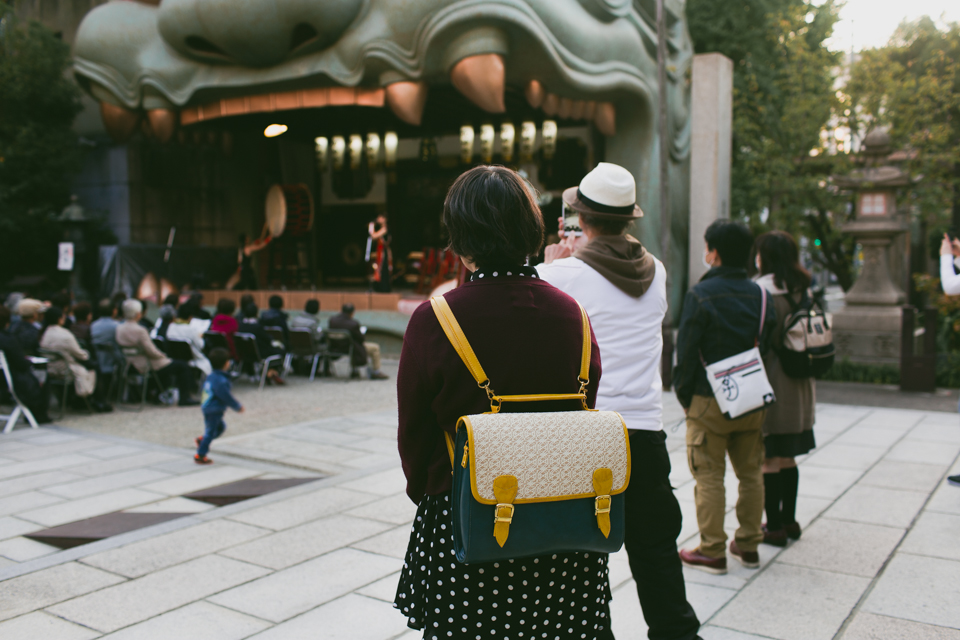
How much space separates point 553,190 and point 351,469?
534 inches

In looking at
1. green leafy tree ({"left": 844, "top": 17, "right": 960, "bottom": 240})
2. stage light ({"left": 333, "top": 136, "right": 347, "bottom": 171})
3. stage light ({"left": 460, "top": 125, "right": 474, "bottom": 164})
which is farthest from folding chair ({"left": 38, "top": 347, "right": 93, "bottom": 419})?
green leafy tree ({"left": 844, "top": 17, "right": 960, "bottom": 240})

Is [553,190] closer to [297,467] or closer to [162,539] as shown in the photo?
[297,467]

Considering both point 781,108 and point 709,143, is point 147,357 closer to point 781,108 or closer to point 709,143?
point 709,143

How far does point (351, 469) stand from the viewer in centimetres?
613

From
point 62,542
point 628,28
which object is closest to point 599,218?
point 62,542

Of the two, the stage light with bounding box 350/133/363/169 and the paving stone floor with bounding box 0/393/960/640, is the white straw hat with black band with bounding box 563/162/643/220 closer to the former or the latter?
the paving stone floor with bounding box 0/393/960/640

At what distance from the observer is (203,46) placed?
46.4ft

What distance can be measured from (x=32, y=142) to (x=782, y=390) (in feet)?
55.7

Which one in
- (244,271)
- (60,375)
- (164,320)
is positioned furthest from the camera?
(244,271)

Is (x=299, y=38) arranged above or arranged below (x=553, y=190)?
above

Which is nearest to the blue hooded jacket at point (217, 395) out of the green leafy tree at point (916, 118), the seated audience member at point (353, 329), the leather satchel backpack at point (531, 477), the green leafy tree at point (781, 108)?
the leather satchel backpack at point (531, 477)

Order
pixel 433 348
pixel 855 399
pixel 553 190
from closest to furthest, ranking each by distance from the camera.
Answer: pixel 433 348, pixel 855 399, pixel 553 190

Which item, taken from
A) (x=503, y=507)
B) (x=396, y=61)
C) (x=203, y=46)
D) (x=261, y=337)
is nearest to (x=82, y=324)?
(x=261, y=337)

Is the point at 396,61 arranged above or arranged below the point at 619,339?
above
